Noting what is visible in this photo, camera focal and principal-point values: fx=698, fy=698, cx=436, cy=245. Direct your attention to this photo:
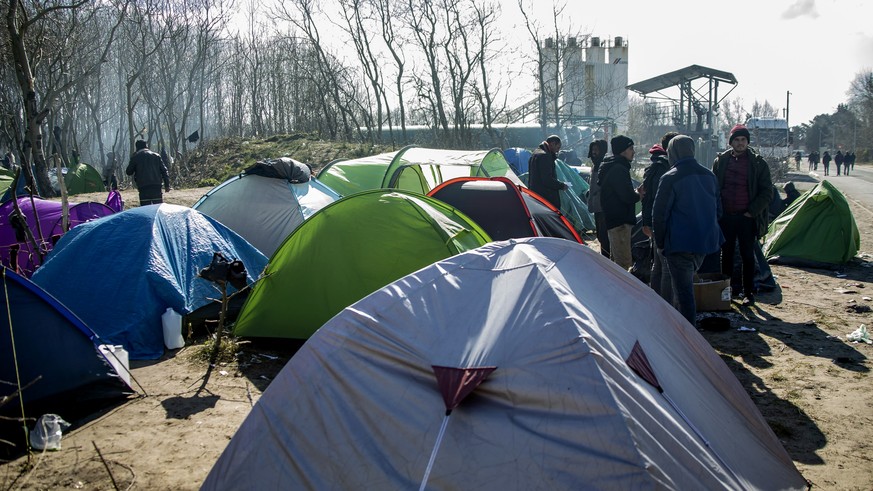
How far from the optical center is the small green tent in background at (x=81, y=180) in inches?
933

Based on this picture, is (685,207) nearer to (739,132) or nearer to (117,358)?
(739,132)

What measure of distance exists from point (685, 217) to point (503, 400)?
3244 millimetres

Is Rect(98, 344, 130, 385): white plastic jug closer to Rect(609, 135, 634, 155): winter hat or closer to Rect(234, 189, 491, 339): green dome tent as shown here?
Rect(234, 189, 491, 339): green dome tent

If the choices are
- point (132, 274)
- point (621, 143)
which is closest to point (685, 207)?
point (621, 143)

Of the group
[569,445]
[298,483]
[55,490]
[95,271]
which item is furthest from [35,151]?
[569,445]

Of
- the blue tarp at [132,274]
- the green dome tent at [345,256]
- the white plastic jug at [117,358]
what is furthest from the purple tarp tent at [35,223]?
the white plastic jug at [117,358]

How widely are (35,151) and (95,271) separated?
478 cm

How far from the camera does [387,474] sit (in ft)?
9.96

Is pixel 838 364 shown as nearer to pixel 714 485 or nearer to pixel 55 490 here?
pixel 714 485

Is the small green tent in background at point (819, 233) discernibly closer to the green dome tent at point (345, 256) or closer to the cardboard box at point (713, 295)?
the cardboard box at point (713, 295)

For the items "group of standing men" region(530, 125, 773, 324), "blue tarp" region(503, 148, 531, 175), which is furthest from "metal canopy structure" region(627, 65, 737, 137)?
"group of standing men" region(530, 125, 773, 324)

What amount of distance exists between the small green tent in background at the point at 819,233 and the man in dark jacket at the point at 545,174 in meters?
3.14

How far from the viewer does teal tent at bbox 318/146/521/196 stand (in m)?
11.9

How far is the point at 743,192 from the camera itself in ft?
23.1
